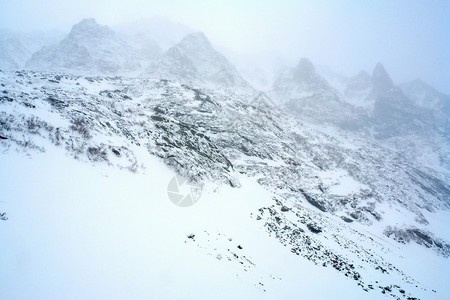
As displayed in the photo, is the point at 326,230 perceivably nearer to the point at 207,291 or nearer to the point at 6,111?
the point at 207,291

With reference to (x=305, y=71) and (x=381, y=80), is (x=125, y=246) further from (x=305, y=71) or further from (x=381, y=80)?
(x=381, y=80)

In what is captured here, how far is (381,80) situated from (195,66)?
126m

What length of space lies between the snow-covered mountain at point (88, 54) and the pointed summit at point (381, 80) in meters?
150

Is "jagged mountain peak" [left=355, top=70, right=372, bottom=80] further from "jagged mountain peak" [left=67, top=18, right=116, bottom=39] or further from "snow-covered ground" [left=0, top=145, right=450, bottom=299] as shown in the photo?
"snow-covered ground" [left=0, top=145, right=450, bottom=299]

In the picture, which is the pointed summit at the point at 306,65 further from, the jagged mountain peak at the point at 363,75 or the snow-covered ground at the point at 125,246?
the snow-covered ground at the point at 125,246

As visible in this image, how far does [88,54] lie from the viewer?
102188mm

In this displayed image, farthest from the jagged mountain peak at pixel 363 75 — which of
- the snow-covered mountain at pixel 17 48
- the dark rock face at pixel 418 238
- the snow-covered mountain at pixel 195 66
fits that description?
the snow-covered mountain at pixel 17 48

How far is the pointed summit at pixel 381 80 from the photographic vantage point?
15250 centimetres

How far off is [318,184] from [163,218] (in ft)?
102

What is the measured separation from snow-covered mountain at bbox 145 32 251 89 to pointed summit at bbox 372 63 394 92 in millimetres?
101877

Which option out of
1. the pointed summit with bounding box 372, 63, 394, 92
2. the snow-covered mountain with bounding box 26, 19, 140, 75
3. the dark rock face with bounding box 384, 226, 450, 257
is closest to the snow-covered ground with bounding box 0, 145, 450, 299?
the dark rock face with bounding box 384, 226, 450, 257

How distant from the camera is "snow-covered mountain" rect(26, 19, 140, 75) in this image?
→ 96938mm

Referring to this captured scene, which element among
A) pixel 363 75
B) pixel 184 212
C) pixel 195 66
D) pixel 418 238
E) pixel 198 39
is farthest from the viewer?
pixel 363 75

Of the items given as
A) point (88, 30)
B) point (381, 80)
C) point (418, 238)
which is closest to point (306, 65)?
point (381, 80)
